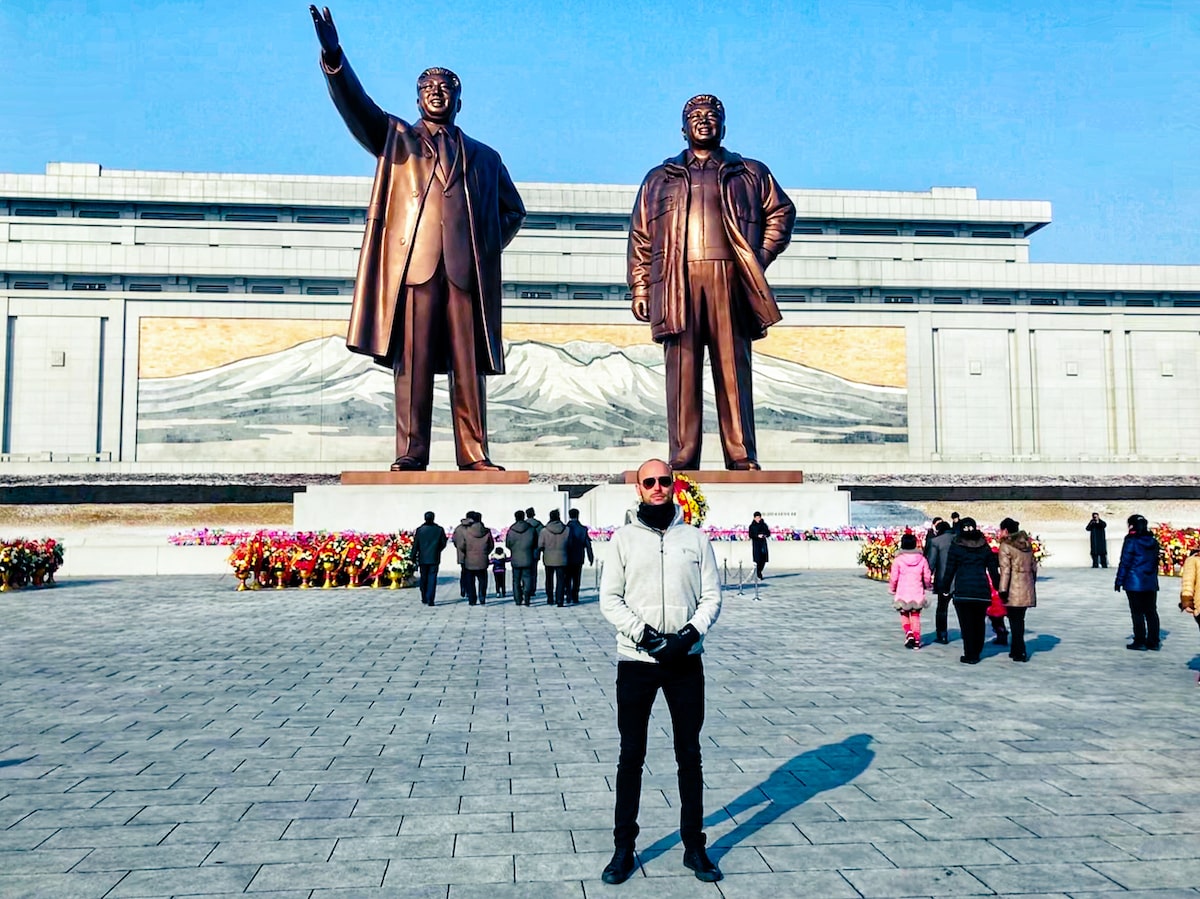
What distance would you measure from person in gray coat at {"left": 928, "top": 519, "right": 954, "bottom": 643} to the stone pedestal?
278 inches

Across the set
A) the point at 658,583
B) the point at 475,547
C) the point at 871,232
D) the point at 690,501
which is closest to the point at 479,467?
the point at 475,547

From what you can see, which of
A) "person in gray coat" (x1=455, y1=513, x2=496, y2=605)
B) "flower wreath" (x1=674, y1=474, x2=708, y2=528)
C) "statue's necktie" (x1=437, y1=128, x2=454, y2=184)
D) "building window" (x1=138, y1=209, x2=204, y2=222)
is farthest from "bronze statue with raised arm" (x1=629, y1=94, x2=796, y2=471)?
"building window" (x1=138, y1=209, x2=204, y2=222)

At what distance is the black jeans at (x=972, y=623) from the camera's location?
827 centimetres

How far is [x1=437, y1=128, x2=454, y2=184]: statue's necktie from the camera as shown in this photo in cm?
1697

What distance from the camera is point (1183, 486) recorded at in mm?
38219

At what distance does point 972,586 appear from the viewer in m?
8.32

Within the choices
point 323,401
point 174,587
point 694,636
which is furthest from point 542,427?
point 694,636

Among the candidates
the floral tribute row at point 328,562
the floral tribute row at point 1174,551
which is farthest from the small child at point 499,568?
the floral tribute row at point 1174,551

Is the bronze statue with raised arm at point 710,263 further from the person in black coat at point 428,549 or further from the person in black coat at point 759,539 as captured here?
the person in black coat at point 428,549

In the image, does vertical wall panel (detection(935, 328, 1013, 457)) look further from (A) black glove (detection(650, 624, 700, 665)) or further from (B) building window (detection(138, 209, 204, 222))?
(A) black glove (detection(650, 624, 700, 665))

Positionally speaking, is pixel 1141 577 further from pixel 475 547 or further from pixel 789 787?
pixel 475 547

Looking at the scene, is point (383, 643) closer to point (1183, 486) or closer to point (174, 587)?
point (174, 587)

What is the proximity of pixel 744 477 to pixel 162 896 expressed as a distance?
15797 mm

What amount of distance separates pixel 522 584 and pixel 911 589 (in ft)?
17.6
